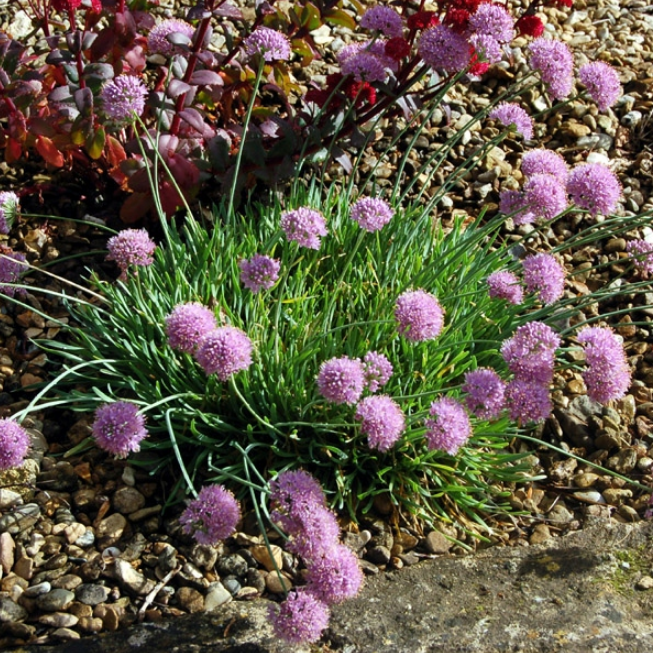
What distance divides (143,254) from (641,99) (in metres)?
3.08

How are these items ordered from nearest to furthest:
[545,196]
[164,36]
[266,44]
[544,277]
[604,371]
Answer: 1. [604,371]
2. [544,277]
3. [545,196]
4. [266,44]
5. [164,36]

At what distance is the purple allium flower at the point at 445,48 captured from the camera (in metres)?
2.71

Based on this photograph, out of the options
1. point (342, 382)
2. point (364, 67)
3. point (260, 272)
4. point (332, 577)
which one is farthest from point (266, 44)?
point (332, 577)

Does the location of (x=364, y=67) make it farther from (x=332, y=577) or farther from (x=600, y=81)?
(x=332, y=577)

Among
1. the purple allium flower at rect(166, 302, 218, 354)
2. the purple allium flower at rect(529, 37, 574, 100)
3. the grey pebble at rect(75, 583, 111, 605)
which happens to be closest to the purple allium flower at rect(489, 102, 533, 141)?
the purple allium flower at rect(529, 37, 574, 100)

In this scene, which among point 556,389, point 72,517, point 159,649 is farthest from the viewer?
point 556,389

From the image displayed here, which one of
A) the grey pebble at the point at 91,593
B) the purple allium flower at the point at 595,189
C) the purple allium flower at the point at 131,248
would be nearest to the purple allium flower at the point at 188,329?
the purple allium flower at the point at 131,248

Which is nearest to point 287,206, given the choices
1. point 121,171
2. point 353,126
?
point 353,126

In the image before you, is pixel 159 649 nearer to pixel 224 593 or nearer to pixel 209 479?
pixel 224 593

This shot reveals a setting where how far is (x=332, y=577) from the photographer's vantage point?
75.3 inches

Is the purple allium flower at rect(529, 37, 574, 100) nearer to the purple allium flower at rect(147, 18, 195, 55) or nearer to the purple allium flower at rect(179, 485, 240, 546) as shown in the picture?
the purple allium flower at rect(147, 18, 195, 55)

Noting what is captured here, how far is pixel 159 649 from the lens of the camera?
209 centimetres

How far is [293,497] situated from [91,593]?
2.29 ft

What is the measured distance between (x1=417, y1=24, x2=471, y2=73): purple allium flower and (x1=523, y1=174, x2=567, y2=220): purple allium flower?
1.60ft
